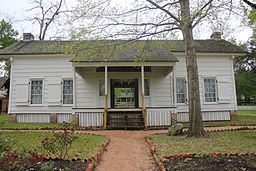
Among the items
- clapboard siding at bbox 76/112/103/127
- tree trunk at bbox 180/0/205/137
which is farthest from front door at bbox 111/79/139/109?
tree trunk at bbox 180/0/205/137

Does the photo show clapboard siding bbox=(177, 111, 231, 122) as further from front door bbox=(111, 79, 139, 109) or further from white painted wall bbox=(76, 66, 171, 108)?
front door bbox=(111, 79, 139, 109)

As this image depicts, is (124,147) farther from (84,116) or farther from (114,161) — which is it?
(84,116)

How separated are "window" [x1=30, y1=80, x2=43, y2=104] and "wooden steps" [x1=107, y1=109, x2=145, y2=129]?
5.28 metres

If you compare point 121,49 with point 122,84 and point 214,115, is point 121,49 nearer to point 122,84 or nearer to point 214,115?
point 122,84

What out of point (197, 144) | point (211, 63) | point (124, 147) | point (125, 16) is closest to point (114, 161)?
point (124, 147)

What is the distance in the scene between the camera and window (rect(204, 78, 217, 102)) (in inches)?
520

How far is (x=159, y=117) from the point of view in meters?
10.4

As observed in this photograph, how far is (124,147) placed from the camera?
618 centimetres

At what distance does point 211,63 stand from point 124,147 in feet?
32.4

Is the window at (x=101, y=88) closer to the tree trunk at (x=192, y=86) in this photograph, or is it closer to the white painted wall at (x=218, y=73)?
the white painted wall at (x=218, y=73)

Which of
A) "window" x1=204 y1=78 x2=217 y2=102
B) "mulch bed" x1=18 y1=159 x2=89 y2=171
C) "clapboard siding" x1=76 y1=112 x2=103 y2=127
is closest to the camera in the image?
"mulch bed" x1=18 y1=159 x2=89 y2=171

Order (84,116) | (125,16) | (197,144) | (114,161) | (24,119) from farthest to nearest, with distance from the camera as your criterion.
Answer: (24,119) → (84,116) → (125,16) → (197,144) → (114,161)

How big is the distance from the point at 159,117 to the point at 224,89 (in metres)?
5.78

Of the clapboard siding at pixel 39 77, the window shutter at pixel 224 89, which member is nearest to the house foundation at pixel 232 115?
the window shutter at pixel 224 89
